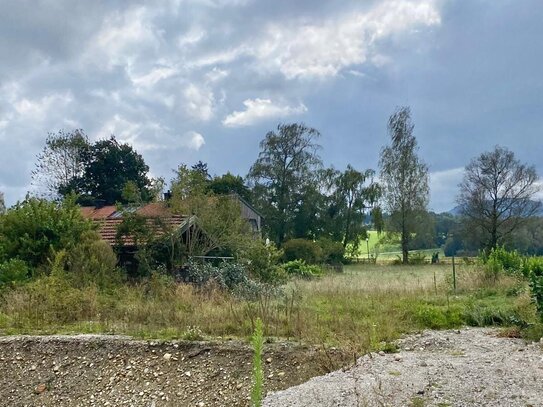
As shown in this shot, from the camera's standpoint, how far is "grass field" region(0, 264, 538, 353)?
8891 mm

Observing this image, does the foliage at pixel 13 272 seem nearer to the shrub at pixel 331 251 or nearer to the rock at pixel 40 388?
the rock at pixel 40 388

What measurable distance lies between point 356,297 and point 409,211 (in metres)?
33.4

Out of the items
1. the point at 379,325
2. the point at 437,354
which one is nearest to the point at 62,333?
the point at 379,325

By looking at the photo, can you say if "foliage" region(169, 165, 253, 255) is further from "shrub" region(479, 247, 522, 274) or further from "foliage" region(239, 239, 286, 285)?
"shrub" region(479, 247, 522, 274)

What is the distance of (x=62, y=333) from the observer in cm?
959

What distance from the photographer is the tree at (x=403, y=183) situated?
4459cm

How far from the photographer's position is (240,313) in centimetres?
970

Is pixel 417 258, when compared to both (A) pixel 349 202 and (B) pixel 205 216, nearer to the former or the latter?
(A) pixel 349 202

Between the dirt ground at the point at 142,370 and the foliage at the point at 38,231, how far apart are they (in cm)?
624

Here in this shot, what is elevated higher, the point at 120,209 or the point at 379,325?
the point at 120,209

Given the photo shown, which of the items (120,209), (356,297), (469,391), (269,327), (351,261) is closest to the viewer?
(469,391)

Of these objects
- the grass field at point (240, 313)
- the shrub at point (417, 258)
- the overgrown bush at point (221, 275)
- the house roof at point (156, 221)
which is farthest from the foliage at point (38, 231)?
the shrub at point (417, 258)

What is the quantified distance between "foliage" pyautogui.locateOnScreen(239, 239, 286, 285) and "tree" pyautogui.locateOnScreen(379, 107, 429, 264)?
86.7 ft

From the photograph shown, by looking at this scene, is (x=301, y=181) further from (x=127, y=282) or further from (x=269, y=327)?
(x=269, y=327)
